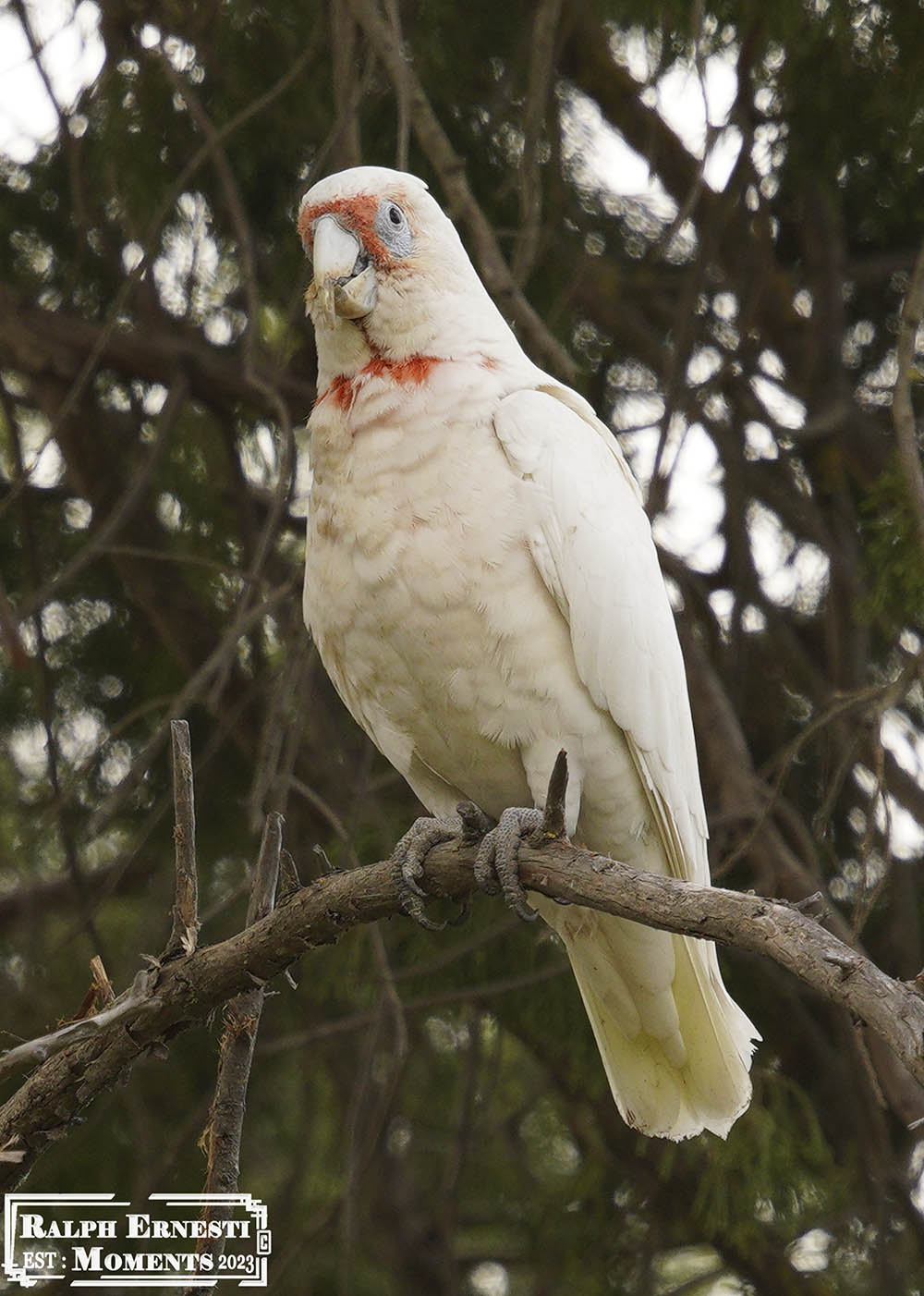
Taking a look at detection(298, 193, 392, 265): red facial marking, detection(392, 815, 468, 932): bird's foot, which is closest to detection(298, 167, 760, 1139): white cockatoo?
detection(298, 193, 392, 265): red facial marking

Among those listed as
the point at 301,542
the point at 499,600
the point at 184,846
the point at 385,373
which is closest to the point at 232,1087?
the point at 184,846

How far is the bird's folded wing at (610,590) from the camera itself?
2000 millimetres

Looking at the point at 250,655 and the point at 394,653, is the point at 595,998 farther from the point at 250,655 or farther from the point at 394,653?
the point at 250,655

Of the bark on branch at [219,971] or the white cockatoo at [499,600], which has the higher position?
the white cockatoo at [499,600]

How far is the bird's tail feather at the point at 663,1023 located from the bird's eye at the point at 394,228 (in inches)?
36.3

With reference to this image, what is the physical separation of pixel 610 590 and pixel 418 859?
44 cm

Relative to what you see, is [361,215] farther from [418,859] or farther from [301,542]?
[301,542]

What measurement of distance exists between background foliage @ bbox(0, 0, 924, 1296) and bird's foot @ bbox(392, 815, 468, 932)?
0.70 metres

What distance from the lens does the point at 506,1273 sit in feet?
12.1

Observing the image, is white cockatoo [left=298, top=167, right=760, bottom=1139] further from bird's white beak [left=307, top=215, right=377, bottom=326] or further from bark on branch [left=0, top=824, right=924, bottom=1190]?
bark on branch [left=0, top=824, right=924, bottom=1190]

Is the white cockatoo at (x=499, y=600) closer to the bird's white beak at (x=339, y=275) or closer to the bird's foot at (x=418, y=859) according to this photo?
the bird's white beak at (x=339, y=275)

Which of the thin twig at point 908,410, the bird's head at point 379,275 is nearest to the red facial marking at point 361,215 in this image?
the bird's head at point 379,275

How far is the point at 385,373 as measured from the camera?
211 centimetres

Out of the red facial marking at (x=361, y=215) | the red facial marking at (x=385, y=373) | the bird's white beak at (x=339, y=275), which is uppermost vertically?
the red facial marking at (x=361, y=215)
